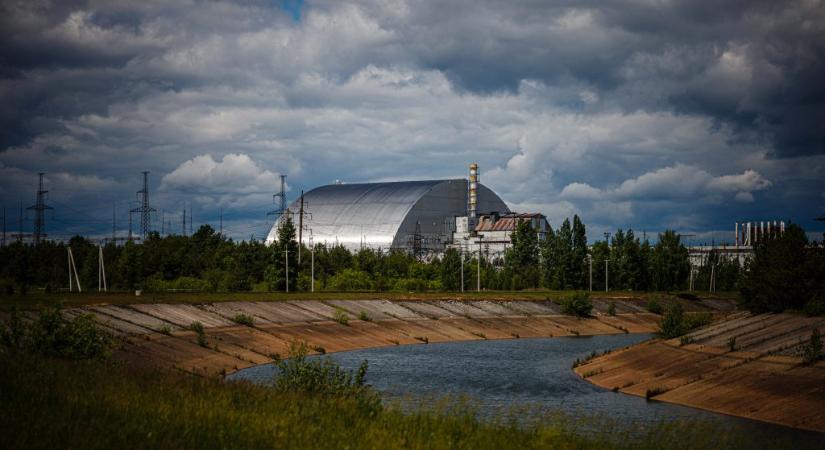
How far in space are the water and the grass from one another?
19.8 ft

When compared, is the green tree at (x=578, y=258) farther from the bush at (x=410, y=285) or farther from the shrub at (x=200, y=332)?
the shrub at (x=200, y=332)

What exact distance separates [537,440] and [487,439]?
1.42m

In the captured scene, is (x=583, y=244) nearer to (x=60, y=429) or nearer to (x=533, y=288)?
(x=533, y=288)

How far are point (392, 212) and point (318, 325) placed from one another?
104146 millimetres

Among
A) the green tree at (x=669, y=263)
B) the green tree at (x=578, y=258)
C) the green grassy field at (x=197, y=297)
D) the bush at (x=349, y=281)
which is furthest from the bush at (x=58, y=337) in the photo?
the green tree at (x=669, y=263)

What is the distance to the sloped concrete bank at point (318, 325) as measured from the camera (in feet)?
184

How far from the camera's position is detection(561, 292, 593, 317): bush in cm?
10488

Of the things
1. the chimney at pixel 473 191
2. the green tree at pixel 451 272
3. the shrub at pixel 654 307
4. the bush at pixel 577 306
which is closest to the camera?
the bush at pixel 577 306

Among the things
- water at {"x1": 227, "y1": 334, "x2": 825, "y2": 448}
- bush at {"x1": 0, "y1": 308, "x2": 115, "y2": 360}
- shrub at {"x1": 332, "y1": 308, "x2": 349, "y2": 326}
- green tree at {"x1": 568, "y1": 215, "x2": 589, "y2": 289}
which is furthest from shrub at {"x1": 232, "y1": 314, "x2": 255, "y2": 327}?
green tree at {"x1": 568, "y1": 215, "x2": 589, "y2": 289}

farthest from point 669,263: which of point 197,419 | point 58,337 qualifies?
point 197,419

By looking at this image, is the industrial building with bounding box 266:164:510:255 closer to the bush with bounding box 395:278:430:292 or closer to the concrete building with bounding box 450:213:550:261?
the concrete building with bounding box 450:213:550:261

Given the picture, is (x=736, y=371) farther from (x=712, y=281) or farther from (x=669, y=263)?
(x=712, y=281)

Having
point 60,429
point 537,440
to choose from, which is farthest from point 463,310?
point 60,429

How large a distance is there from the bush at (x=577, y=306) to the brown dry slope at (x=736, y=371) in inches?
1747
